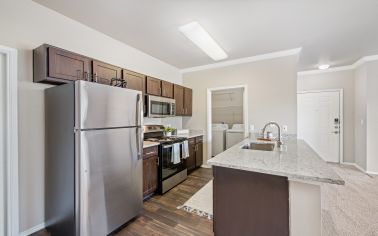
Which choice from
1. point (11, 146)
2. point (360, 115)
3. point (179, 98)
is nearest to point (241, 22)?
point (179, 98)

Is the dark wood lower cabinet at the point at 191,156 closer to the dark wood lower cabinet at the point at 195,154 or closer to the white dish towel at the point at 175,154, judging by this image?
the dark wood lower cabinet at the point at 195,154

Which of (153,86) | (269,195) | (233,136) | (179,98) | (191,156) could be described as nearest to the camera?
(269,195)

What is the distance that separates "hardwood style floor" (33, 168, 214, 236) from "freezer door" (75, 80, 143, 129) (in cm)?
124

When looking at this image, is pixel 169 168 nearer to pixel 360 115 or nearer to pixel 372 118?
pixel 372 118

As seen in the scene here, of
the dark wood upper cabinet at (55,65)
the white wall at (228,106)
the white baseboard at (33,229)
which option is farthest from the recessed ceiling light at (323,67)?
the white baseboard at (33,229)

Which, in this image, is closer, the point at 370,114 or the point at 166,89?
the point at 166,89

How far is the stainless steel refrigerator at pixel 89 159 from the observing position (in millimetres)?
1642

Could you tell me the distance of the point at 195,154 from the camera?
4.10 meters

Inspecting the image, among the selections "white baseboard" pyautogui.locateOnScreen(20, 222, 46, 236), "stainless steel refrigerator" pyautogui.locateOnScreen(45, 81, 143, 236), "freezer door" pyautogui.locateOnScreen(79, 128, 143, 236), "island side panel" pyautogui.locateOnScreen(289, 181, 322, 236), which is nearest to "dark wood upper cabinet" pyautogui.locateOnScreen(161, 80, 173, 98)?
"stainless steel refrigerator" pyautogui.locateOnScreen(45, 81, 143, 236)

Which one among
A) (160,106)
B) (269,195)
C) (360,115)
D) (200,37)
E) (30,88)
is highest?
(200,37)

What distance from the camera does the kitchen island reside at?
4.00 feet

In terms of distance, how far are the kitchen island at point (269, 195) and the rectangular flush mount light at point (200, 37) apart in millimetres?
1853

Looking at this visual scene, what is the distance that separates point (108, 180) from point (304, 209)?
186 centimetres

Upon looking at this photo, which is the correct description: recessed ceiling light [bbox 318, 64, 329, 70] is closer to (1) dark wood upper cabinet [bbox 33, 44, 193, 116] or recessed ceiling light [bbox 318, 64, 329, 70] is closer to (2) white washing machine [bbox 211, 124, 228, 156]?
(2) white washing machine [bbox 211, 124, 228, 156]
